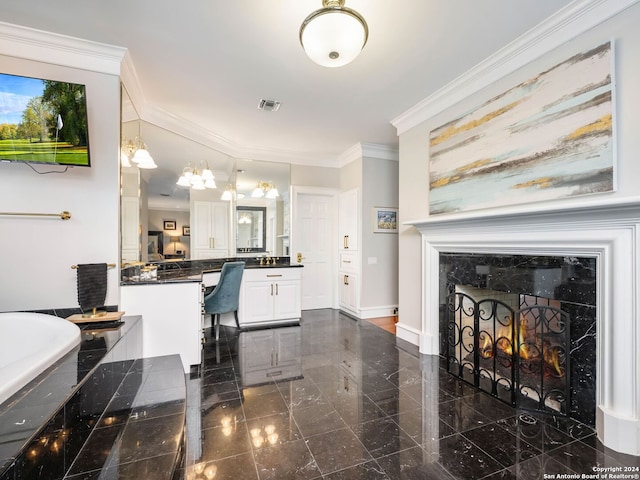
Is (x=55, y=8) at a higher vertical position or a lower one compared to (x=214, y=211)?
higher

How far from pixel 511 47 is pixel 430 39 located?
639 mm

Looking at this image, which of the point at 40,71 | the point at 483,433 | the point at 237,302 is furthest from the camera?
the point at 237,302

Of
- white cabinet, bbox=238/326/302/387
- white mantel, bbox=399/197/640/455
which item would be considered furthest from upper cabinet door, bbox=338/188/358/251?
white mantel, bbox=399/197/640/455

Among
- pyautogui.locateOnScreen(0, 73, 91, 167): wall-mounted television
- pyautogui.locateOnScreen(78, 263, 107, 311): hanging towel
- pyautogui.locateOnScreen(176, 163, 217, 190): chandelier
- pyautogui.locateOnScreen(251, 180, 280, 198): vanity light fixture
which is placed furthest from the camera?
pyautogui.locateOnScreen(251, 180, 280, 198): vanity light fixture

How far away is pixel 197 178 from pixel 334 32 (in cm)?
290

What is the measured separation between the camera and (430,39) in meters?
2.16

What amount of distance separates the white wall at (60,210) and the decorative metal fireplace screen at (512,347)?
3.03 meters

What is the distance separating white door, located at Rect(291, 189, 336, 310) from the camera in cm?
500

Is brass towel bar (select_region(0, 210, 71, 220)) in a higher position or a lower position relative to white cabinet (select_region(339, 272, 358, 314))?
higher

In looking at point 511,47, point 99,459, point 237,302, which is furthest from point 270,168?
point 99,459

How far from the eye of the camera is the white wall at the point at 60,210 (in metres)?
2.09

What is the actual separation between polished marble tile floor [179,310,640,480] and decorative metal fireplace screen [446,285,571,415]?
0.16m

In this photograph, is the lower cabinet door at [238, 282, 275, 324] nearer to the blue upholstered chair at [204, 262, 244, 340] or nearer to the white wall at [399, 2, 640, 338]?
the blue upholstered chair at [204, 262, 244, 340]

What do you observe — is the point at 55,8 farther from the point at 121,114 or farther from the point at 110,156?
the point at 110,156
